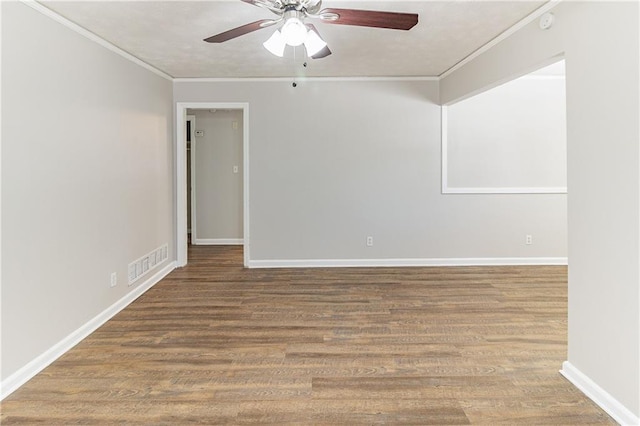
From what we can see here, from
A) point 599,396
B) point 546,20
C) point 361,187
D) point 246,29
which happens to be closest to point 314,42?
point 246,29

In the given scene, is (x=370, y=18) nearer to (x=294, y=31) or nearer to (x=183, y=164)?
(x=294, y=31)

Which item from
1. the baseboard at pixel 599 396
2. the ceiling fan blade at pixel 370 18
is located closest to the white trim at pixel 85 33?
the ceiling fan blade at pixel 370 18

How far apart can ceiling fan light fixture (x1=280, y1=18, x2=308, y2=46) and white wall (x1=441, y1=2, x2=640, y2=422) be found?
1.56 meters

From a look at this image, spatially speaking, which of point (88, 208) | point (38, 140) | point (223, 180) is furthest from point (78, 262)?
point (223, 180)

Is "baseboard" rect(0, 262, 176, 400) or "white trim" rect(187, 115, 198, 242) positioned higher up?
"white trim" rect(187, 115, 198, 242)

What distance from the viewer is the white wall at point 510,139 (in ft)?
16.5

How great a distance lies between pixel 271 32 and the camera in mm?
3293

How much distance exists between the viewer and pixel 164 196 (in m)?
4.77

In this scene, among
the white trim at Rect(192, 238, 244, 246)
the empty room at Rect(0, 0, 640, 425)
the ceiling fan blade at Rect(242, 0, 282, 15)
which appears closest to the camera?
the ceiling fan blade at Rect(242, 0, 282, 15)

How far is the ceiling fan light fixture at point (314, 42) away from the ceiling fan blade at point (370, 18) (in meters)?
0.18

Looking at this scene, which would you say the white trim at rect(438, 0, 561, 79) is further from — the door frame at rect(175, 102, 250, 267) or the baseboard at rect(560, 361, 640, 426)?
the door frame at rect(175, 102, 250, 267)

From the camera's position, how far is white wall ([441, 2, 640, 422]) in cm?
192

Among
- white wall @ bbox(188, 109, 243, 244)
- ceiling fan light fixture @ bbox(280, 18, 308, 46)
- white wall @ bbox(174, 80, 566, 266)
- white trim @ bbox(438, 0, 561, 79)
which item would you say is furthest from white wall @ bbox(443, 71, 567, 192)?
white wall @ bbox(188, 109, 243, 244)

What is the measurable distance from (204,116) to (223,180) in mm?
1105
